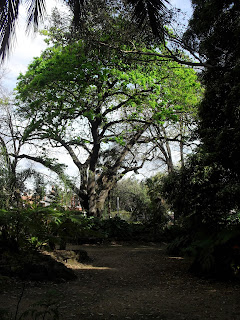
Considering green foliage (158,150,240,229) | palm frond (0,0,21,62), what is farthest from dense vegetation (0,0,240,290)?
palm frond (0,0,21,62)

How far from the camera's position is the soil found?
147 inches

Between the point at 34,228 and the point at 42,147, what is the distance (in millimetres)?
11253

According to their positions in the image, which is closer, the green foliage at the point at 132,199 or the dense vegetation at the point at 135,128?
the dense vegetation at the point at 135,128

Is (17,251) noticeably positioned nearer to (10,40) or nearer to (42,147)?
(10,40)

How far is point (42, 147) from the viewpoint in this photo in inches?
643

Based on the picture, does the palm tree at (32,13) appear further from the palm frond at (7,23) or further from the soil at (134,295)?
the soil at (134,295)

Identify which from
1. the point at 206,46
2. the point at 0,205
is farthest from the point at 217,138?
the point at 0,205

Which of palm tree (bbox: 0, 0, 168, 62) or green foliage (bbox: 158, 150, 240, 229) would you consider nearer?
palm tree (bbox: 0, 0, 168, 62)

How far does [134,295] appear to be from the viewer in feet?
15.3

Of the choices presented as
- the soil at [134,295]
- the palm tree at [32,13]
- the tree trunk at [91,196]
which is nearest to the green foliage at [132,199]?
the tree trunk at [91,196]

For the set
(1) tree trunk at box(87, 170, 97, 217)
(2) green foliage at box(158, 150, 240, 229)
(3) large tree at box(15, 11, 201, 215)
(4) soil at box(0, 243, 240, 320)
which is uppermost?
(3) large tree at box(15, 11, 201, 215)

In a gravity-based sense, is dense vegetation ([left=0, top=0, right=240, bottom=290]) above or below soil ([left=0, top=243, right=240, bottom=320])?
above

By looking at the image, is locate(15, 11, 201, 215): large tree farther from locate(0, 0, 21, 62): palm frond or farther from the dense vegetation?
locate(0, 0, 21, 62): palm frond

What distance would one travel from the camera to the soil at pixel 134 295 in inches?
147
